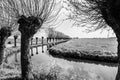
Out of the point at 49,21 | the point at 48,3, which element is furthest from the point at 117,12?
the point at 49,21

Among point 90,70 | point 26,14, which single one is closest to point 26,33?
point 26,14

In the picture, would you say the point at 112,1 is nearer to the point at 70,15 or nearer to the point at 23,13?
the point at 70,15

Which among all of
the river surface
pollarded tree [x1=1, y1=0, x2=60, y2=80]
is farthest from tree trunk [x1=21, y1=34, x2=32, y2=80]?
the river surface

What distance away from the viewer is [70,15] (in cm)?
491

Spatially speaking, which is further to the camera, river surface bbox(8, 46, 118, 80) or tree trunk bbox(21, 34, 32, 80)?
river surface bbox(8, 46, 118, 80)

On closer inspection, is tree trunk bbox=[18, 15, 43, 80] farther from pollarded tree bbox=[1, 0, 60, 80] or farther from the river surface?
the river surface

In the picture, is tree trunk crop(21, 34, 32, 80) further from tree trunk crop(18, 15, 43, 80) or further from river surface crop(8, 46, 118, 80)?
river surface crop(8, 46, 118, 80)

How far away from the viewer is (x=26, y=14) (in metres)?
5.67

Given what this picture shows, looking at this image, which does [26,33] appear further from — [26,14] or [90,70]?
[90,70]

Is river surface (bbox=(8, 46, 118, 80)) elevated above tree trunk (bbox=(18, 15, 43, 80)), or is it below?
below

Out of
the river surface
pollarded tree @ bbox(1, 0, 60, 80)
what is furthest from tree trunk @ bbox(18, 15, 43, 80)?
the river surface

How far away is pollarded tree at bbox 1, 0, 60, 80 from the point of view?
5.29m

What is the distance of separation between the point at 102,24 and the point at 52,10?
242cm

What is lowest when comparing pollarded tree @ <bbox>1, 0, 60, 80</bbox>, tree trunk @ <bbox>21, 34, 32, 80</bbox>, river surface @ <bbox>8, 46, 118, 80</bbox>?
river surface @ <bbox>8, 46, 118, 80</bbox>
